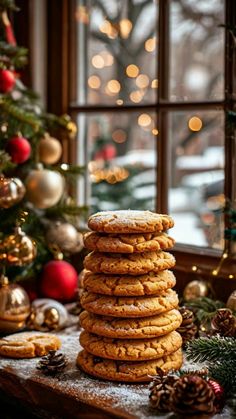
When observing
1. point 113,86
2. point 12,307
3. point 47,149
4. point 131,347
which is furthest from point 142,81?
point 131,347

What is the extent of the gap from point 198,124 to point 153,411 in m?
1.30

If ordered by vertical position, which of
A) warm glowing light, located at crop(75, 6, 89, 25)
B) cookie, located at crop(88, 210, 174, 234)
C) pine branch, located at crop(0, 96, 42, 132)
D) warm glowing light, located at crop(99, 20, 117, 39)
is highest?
warm glowing light, located at crop(75, 6, 89, 25)

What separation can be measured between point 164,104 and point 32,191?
1.46ft

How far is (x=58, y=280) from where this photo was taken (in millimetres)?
1992

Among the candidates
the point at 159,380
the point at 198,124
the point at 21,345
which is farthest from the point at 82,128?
the point at 159,380

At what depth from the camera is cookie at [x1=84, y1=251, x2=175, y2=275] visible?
4.66ft

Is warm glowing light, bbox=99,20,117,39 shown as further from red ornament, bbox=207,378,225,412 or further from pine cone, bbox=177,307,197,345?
red ornament, bbox=207,378,225,412

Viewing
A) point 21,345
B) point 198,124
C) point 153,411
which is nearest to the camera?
point 153,411

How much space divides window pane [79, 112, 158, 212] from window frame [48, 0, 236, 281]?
19.7 inches

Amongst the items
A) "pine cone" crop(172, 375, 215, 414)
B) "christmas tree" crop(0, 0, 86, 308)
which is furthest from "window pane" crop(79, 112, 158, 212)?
"pine cone" crop(172, 375, 215, 414)

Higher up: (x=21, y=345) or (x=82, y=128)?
(x=82, y=128)

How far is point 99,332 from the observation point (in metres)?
1.43

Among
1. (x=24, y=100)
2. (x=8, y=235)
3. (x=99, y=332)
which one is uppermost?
(x=24, y=100)

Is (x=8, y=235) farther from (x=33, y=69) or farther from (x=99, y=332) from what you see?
(x=33, y=69)
